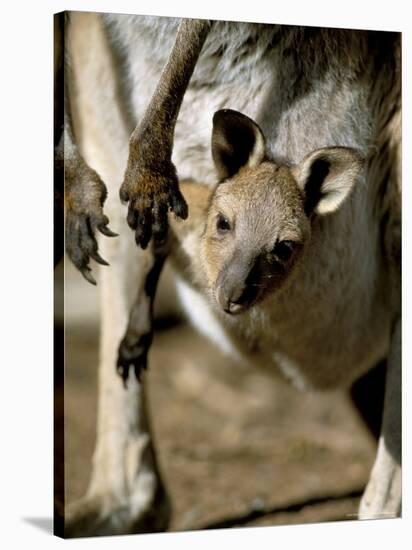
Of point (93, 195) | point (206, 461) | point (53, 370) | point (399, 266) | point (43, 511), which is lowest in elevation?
point (206, 461)

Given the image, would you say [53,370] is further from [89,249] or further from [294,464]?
[294,464]

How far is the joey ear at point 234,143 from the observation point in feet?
12.1

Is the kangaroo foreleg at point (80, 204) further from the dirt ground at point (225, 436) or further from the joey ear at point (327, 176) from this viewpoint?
the joey ear at point (327, 176)

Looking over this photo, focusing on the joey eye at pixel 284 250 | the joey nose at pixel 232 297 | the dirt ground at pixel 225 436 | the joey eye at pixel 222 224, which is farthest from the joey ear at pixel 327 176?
the dirt ground at pixel 225 436

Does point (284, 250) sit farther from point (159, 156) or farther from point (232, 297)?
point (159, 156)

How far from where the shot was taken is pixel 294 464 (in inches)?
225

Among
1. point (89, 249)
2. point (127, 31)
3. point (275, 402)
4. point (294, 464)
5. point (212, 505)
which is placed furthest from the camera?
point (275, 402)

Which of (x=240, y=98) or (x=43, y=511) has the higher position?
(x=240, y=98)

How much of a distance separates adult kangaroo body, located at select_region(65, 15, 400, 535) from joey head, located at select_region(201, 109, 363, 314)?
0.33ft

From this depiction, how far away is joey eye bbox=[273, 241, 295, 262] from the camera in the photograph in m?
3.67

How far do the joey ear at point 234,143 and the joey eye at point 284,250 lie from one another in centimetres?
27

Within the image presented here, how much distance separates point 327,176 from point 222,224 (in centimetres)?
37

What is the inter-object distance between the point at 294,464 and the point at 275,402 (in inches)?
35.0

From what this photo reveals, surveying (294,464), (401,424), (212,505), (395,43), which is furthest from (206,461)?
(395,43)
